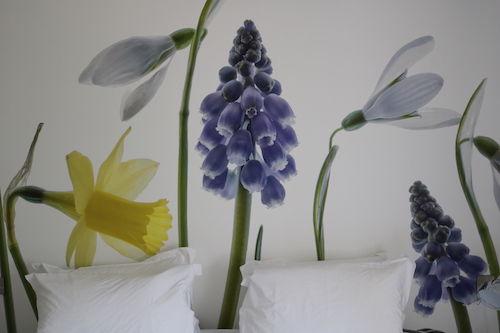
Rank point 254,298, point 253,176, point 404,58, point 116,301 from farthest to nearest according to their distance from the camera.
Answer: point 404,58 < point 253,176 < point 254,298 < point 116,301

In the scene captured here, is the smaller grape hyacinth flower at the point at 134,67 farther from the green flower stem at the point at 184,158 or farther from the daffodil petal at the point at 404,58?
the daffodil petal at the point at 404,58

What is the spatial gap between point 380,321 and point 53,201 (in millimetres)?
1419

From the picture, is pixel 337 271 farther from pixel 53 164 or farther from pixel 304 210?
pixel 53 164

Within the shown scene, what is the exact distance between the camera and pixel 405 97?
2.10m

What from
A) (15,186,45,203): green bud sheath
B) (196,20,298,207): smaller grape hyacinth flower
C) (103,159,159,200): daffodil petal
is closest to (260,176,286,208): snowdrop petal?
(196,20,298,207): smaller grape hyacinth flower

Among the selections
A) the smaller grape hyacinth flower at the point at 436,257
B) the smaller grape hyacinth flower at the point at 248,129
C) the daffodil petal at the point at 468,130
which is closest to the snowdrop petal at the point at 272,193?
the smaller grape hyacinth flower at the point at 248,129

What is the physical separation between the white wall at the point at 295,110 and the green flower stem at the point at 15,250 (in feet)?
0.10

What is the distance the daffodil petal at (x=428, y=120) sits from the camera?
2.11 meters

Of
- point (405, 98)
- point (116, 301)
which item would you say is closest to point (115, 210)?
point (116, 301)

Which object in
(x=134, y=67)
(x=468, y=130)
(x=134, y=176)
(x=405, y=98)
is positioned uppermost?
(x=134, y=67)

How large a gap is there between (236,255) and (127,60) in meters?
0.97

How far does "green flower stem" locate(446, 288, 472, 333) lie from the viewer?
2.10 meters

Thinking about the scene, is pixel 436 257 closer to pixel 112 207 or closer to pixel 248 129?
pixel 248 129

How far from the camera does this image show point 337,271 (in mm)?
1857
